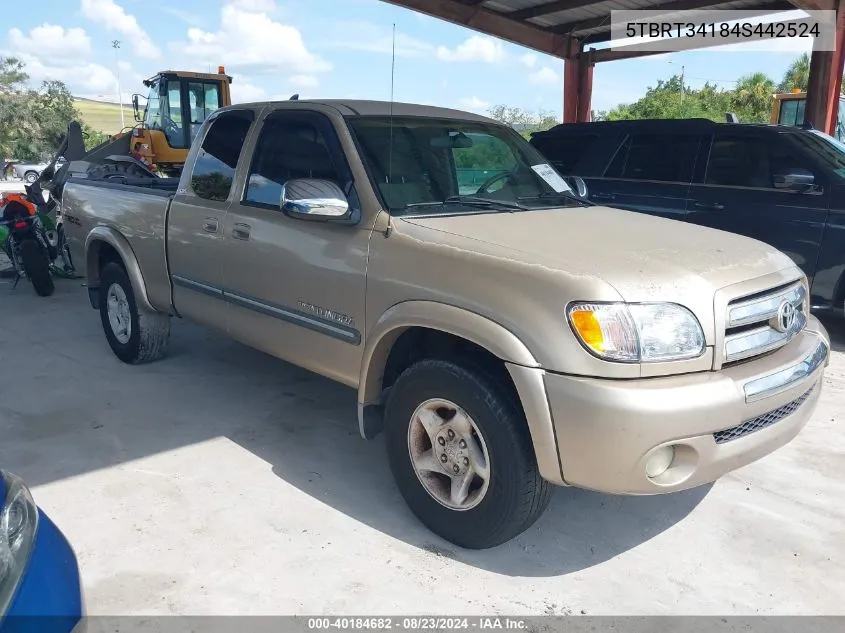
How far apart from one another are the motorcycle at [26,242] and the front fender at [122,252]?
9.67 feet

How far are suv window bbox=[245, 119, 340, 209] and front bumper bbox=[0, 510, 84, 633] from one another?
2118 millimetres

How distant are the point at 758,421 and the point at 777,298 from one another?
21.0 inches

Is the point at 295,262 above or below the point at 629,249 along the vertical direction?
below

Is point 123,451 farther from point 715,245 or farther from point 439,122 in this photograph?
point 715,245

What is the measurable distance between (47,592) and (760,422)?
2.49 metres

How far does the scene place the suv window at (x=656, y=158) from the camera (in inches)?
268

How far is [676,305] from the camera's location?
2.55 meters

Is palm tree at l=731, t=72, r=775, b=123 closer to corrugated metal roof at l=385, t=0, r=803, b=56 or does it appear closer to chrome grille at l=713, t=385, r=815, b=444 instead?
corrugated metal roof at l=385, t=0, r=803, b=56

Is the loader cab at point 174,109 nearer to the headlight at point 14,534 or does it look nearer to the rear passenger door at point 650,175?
the rear passenger door at point 650,175

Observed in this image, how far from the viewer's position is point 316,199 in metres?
3.25

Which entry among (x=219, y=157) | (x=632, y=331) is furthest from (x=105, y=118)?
(x=632, y=331)

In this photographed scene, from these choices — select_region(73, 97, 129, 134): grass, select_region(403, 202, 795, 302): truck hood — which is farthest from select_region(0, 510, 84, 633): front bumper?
select_region(73, 97, 129, 134): grass

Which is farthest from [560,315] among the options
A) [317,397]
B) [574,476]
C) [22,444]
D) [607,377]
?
[22,444]

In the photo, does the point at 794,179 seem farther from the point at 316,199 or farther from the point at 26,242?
the point at 26,242
